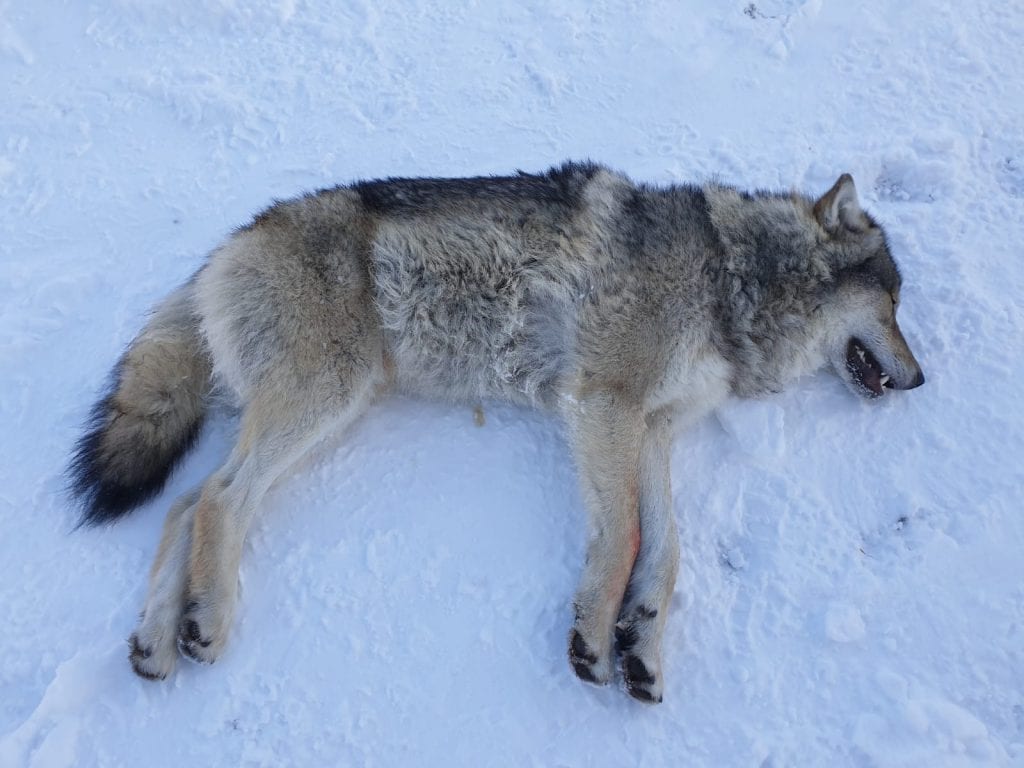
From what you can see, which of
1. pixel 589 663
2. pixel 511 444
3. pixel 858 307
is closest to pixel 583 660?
pixel 589 663

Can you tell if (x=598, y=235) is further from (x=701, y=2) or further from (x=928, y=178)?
(x=701, y=2)

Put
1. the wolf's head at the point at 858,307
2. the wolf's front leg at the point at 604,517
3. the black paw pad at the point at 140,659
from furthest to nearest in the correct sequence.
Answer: the wolf's head at the point at 858,307 < the wolf's front leg at the point at 604,517 < the black paw pad at the point at 140,659

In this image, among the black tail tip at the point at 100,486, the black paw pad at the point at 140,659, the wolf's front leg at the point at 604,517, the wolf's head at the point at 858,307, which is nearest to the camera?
the black paw pad at the point at 140,659

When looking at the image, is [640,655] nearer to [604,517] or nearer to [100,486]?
[604,517]

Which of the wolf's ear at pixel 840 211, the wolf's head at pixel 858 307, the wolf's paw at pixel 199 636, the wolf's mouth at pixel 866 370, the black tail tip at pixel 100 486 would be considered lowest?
the wolf's paw at pixel 199 636

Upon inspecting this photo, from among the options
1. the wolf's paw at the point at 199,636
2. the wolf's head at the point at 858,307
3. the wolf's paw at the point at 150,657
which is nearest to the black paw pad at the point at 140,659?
the wolf's paw at the point at 150,657

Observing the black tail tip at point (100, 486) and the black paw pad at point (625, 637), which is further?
the black tail tip at point (100, 486)

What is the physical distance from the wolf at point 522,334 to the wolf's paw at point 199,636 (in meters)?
0.05

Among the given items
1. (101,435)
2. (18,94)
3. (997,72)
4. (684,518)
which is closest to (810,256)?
(684,518)

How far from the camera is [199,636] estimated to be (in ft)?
9.75

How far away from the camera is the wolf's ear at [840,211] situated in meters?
4.04

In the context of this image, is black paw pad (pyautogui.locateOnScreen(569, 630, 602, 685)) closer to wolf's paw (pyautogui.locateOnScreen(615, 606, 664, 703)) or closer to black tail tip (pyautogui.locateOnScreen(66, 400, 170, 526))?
wolf's paw (pyautogui.locateOnScreen(615, 606, 664, 703))

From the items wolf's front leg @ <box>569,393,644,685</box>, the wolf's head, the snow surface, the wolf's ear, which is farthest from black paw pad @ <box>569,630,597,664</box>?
the wolf's ear

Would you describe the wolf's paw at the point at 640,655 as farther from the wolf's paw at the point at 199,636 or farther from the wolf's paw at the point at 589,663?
the wolf's paw at the point at 199,636
